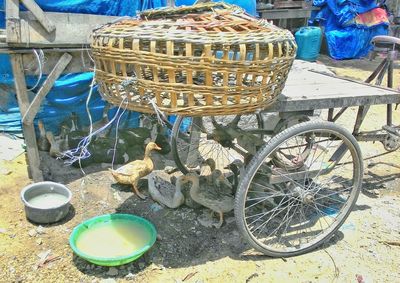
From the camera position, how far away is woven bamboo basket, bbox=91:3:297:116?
209 cm

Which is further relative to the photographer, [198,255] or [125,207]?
[125,207]

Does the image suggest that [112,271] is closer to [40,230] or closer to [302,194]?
[40,230]

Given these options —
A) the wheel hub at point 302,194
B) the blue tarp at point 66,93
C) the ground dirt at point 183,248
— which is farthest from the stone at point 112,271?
the blue tarp at point 66,93

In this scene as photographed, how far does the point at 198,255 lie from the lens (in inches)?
116

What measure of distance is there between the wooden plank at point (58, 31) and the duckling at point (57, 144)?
1081mm

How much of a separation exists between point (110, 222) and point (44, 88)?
150cm

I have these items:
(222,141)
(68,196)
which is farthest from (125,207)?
(222,141)

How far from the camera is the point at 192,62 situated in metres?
2.07

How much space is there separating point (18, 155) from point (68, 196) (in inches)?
52.9

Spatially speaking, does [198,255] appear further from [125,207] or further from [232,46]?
[232,46]

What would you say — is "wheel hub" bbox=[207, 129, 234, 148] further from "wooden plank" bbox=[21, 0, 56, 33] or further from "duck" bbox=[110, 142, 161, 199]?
"wooden plank" bbox=[21, 0, 56, 33]

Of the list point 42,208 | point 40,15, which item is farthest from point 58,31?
point 42,208

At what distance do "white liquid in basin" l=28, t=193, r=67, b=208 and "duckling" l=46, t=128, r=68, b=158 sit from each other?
81cm

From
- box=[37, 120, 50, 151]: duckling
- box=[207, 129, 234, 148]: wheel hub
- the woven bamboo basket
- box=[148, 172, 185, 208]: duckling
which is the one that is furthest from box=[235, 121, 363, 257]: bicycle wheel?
box=[37, 120, 50, 151]: duckling
